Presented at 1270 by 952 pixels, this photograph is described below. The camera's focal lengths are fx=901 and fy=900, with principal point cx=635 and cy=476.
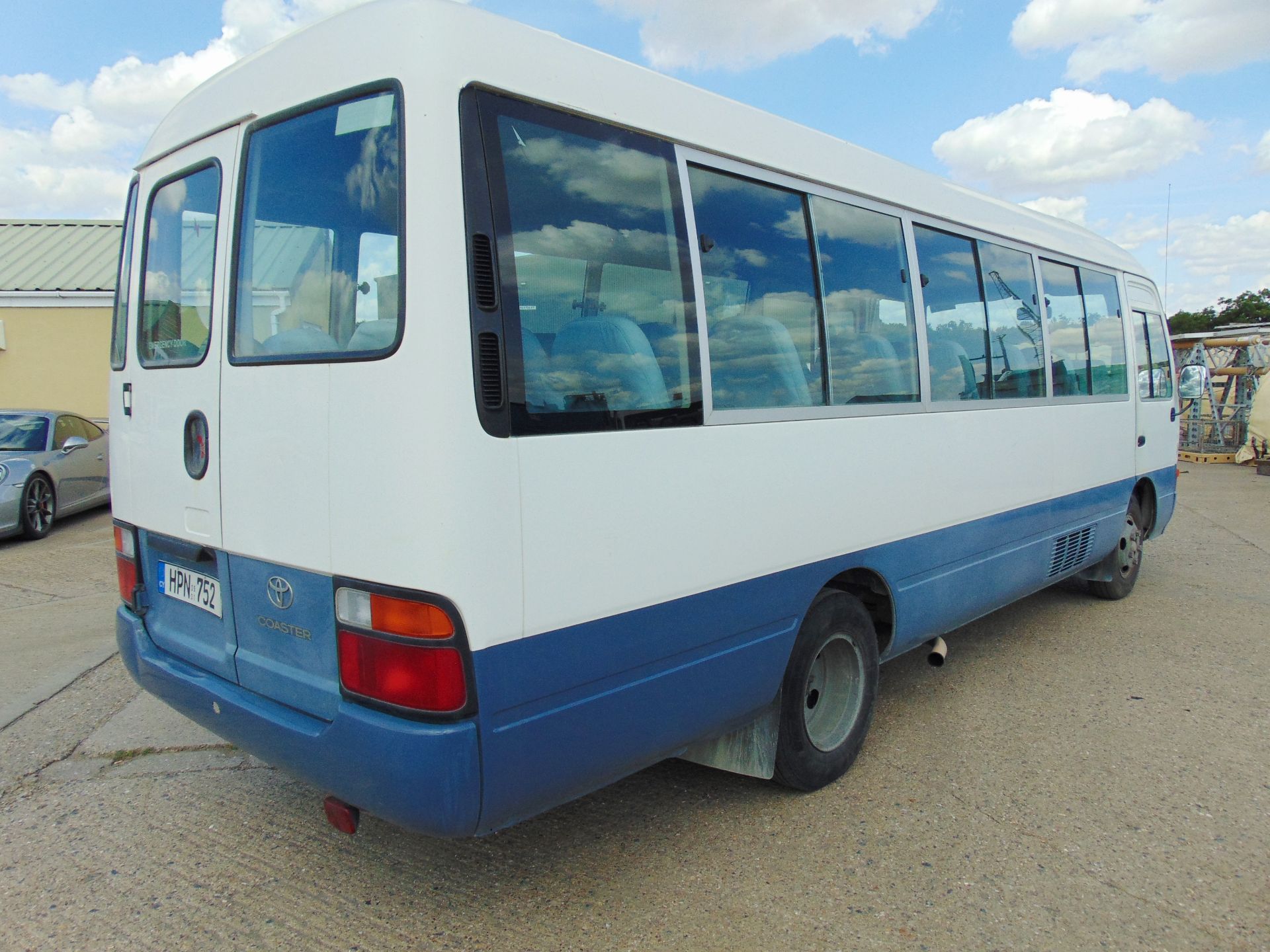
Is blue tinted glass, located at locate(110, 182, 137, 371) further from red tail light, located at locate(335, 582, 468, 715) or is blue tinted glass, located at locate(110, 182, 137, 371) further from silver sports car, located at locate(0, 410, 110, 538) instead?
silver sports car, located at locate(0, 410, 110, 538)

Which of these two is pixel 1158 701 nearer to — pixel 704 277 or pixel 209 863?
pixel 704 277

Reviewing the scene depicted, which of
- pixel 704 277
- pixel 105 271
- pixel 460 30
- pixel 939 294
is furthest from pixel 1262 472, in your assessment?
pixel 105 271

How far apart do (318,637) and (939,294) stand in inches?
127

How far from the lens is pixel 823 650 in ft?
12.0

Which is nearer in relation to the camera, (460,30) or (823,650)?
(460,30)

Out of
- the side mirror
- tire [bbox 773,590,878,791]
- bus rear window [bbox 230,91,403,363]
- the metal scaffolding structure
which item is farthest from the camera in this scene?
the side mirror

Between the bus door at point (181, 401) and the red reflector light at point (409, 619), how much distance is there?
797 millimetres

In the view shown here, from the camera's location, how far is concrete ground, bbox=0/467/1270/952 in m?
2.73

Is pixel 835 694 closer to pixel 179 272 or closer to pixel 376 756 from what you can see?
pixel 376 756

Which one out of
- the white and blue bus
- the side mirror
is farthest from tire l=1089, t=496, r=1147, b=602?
the side mirror

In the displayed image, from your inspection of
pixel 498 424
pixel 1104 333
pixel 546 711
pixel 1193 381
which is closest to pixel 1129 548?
pixel 1104 333

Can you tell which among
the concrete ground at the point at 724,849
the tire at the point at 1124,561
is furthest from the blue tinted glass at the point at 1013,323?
the tire at the point at 1124,561

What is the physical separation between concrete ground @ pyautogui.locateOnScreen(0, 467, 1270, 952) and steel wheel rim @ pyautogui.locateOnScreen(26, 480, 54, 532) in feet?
20.2

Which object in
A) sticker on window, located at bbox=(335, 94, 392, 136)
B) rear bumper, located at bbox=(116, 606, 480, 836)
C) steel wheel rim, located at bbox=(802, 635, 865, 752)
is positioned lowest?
steel wheel rim, located at bbox=(802, 635, 865, 752)
